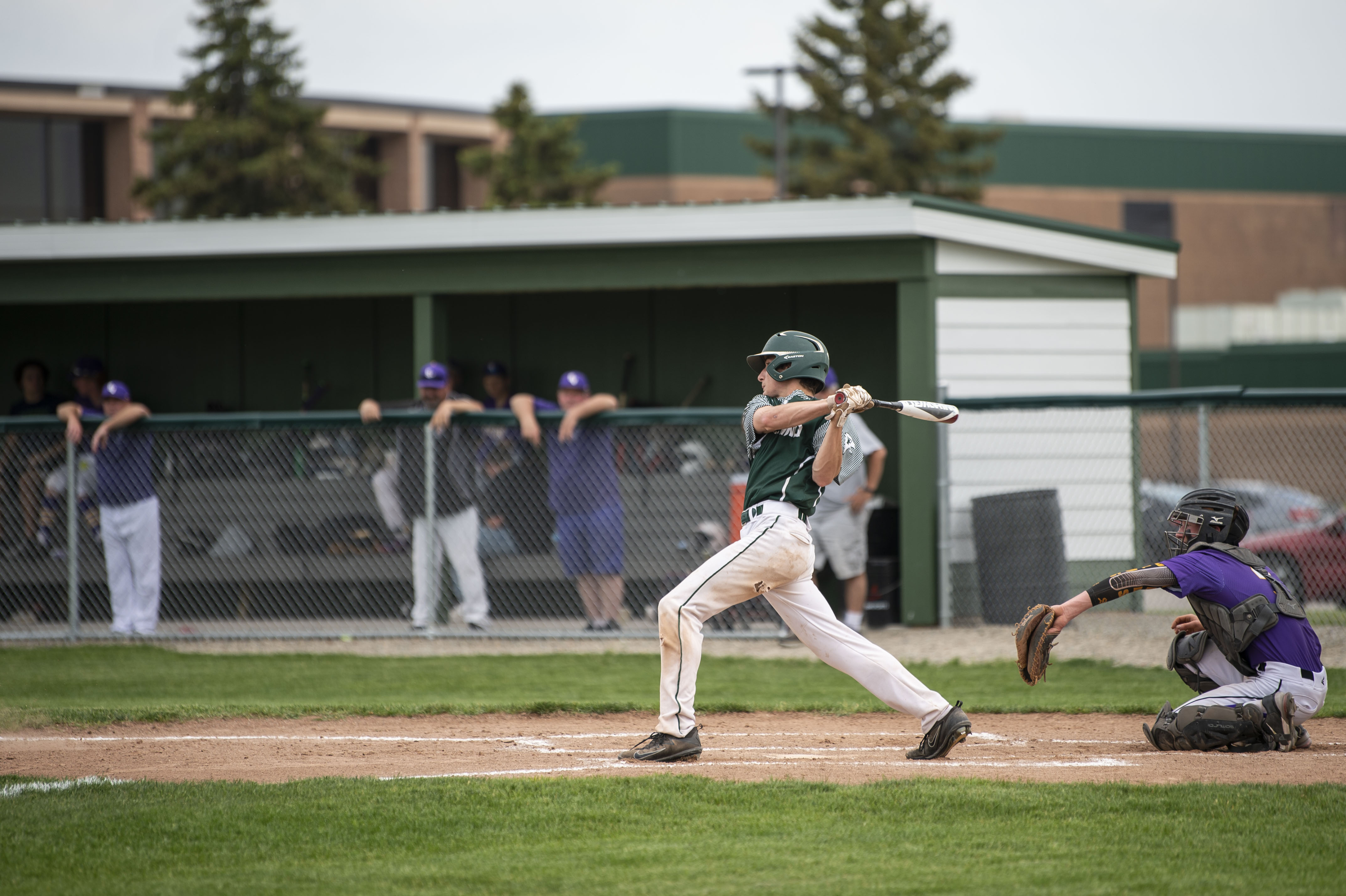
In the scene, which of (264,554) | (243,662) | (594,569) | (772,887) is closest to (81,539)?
(264,554)

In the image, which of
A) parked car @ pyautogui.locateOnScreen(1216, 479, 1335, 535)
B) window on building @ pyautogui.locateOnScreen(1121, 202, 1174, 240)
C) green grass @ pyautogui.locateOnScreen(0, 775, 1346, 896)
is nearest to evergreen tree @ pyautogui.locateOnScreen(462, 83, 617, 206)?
window on building @ pyautogui.locateOnScreen(1121, 202, 1174, 240)

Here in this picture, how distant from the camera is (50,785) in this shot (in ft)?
19.2

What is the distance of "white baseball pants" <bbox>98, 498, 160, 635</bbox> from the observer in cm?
1127

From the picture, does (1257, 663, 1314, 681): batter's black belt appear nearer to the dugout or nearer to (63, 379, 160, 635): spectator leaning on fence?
the dugout

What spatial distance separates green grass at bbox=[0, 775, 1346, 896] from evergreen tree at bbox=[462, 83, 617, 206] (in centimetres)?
3030

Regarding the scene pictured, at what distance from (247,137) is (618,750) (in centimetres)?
2817

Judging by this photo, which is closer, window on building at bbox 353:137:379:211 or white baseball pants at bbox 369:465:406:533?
white baseball pants at bbox 369:465:406:533

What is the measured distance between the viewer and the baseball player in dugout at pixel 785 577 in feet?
19.8

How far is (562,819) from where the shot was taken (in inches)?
205

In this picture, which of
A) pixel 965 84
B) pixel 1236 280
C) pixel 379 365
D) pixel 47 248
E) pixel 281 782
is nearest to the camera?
pixel 281 782

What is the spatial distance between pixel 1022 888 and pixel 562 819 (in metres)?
1.74

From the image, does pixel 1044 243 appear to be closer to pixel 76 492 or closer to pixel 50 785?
pixel 76 492

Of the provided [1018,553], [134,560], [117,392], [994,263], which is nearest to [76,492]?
[134,560]

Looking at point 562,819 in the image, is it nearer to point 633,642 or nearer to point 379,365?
point 633,642
